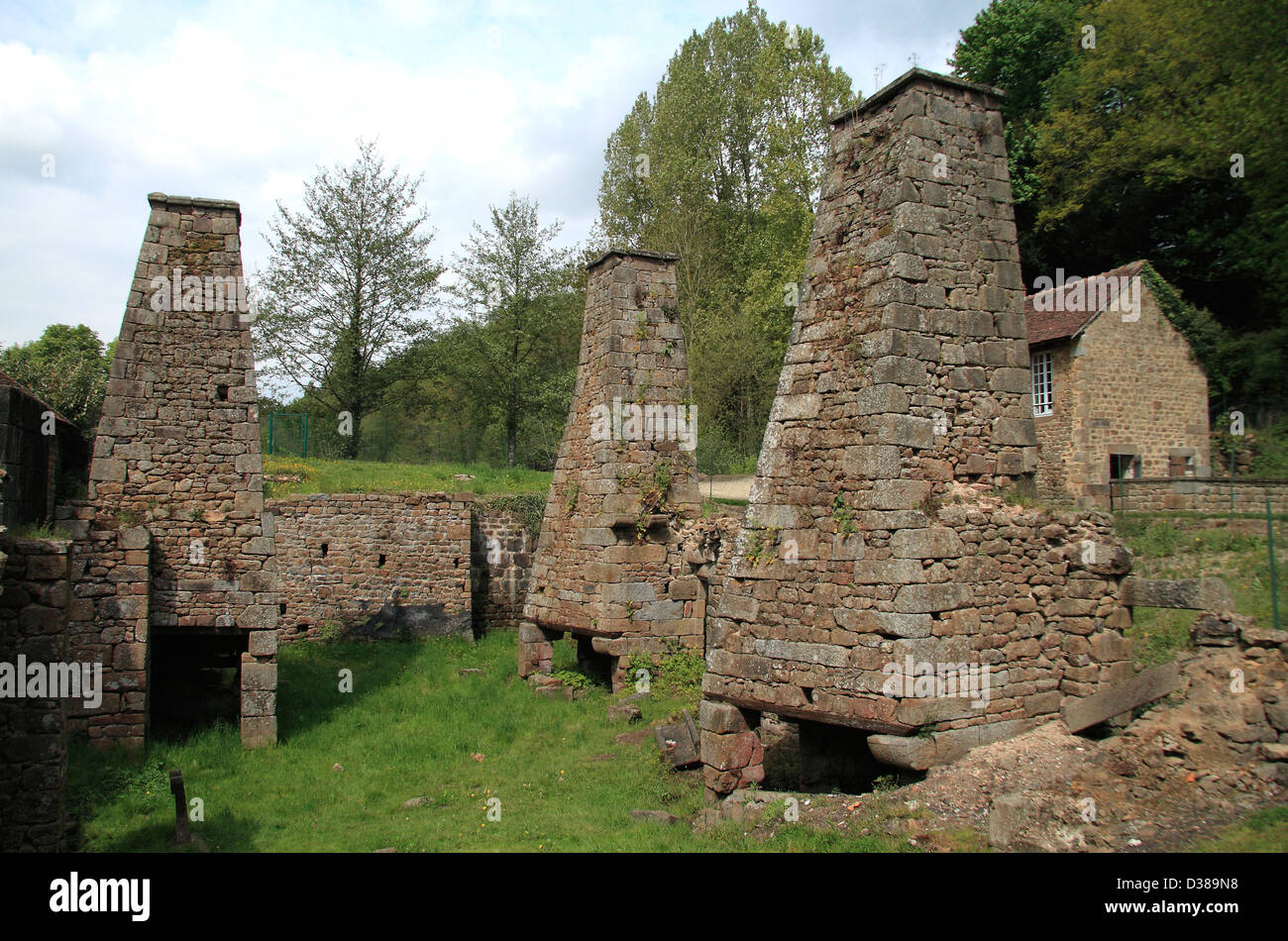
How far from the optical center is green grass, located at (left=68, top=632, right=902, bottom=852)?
320 inches

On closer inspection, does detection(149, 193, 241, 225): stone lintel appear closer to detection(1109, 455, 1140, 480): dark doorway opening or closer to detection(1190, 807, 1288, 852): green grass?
detection(1190, 807, 1288, 852): green grass

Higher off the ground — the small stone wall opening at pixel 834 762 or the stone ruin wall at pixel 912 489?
the stone ruin wall at pixel 912 489

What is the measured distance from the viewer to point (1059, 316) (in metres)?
Answer: 22.3

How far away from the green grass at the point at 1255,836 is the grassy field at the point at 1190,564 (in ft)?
12.2

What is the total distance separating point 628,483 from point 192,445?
20.9 feet

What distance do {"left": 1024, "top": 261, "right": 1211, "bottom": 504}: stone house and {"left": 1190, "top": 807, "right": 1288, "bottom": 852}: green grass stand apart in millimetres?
16567

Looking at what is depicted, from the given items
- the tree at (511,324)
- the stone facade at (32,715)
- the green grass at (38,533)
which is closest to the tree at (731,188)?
the tree at (511,324)

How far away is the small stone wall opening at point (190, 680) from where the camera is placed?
12.9 meters

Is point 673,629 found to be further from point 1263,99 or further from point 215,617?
point 1263,99

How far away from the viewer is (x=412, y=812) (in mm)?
9203

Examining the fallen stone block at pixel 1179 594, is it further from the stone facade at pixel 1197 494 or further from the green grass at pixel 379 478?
the green grass at pixel 379 478

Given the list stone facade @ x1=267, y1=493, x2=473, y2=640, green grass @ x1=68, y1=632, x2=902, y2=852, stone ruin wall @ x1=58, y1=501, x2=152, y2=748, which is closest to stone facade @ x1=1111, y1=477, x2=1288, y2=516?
green grass @ x1=68, y1=632, x2=902, y2=852
